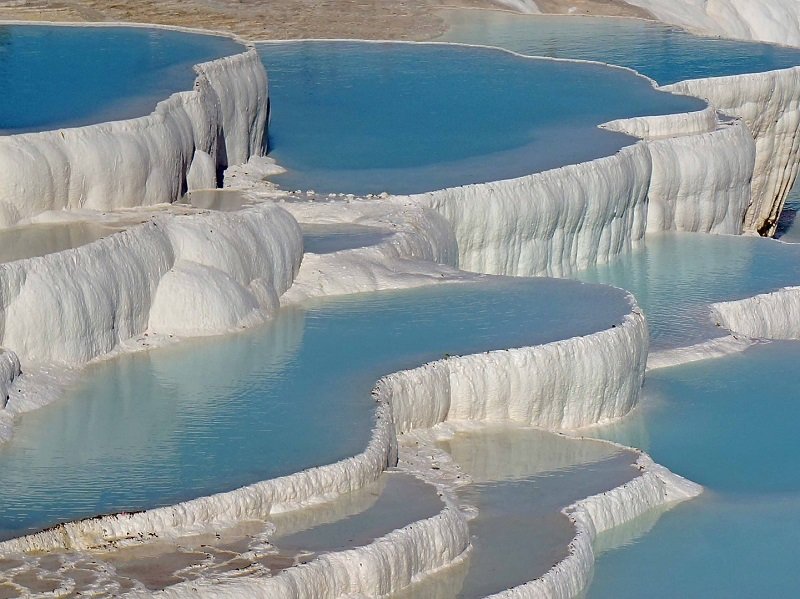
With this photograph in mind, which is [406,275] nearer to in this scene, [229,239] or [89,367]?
[229,239]

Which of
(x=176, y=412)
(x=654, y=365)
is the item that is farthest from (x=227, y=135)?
(x=176, y=412)

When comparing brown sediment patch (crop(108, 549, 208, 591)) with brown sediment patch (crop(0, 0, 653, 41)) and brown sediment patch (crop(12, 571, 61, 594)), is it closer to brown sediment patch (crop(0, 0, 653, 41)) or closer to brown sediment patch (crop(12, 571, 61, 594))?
brown sediment patch (crop(12, 571, 61, 594))

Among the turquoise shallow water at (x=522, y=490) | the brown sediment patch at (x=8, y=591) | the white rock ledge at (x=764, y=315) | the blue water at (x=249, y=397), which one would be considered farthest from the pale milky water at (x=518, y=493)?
the white rock ledge at (x=764, y=315)

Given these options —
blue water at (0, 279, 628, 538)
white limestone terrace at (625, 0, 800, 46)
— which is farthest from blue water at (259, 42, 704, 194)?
white limestone terrace at (625, 0, 800, 46)

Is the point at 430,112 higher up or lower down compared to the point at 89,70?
lower down

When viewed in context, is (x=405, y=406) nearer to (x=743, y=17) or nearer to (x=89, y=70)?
(x=89, y=70)

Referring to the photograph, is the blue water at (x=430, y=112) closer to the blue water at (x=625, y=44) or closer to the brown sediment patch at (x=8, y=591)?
the blue water at (x=625, y=44)

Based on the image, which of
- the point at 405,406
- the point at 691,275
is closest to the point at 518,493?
the point at 405,406
